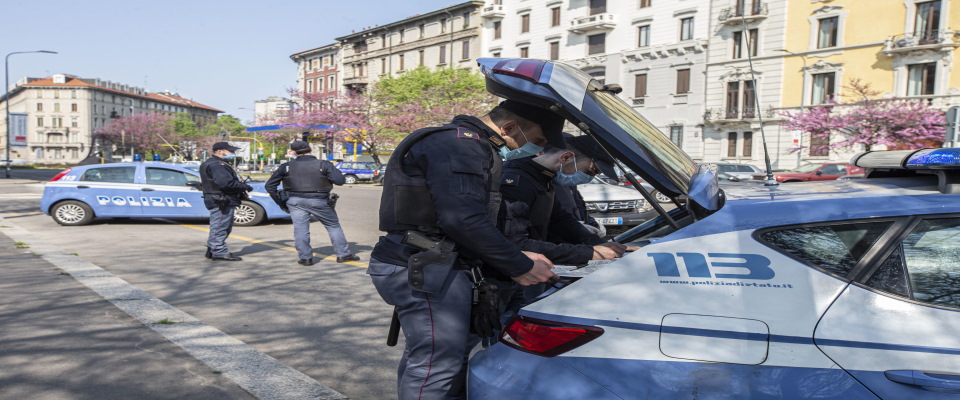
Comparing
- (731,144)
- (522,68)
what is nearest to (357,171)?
(731,144)

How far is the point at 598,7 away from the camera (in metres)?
43.4

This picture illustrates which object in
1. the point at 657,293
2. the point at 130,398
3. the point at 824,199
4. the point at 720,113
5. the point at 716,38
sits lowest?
the point at 130,398

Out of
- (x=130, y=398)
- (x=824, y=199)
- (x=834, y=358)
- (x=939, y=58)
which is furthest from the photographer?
(x=939, y=58)

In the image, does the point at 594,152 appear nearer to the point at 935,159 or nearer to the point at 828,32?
the point at 935,159

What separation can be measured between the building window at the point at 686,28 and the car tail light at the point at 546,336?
39.8 metres

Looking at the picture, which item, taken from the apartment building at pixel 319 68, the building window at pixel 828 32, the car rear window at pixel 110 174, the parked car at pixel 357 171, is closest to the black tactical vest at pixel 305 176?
the car rear window at pixel 110 174

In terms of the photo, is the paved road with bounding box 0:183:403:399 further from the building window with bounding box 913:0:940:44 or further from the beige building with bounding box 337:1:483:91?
the beige building with bounding box 337:1:483:91

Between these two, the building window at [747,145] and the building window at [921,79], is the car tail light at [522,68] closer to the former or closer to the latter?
the building window at [921,79]

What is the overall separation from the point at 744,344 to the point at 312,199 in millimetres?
→ 6402

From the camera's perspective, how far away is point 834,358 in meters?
1.95

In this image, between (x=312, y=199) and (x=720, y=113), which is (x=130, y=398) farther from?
(x=720, y=113)

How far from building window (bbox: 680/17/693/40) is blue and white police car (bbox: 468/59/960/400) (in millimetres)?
39284

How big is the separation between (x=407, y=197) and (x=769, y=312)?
132cm

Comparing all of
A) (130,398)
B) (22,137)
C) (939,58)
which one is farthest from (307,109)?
(130,398)
